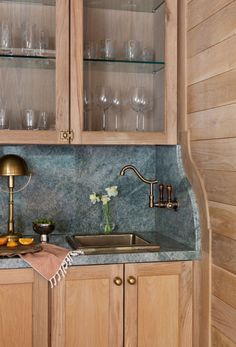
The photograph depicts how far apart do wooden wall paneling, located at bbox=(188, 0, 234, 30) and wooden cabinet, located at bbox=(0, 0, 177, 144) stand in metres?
0.12

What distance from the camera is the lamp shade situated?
230cm

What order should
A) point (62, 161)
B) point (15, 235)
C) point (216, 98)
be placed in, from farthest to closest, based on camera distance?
point (62, 161) → point (15, 235) → point (216, 98)

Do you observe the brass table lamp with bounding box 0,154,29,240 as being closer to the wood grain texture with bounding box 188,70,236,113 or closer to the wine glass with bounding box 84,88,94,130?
the wine glass with bounding box 84,88,94,130

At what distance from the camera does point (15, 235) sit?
89.2 inches

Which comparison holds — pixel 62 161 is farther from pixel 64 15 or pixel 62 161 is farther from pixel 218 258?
pixel 218 258

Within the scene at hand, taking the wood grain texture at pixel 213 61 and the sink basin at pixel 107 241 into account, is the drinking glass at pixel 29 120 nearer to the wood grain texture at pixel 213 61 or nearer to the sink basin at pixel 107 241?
the sink basin at pixel 107 241

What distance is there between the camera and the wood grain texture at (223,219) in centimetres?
185

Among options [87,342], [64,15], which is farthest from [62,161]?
[87,342]

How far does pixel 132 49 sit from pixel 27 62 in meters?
0.49

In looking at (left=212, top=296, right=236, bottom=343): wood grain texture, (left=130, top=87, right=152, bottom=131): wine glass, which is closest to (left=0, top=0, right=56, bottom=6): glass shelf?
(left=130, top=87, right=152, bottom=131): wine glass

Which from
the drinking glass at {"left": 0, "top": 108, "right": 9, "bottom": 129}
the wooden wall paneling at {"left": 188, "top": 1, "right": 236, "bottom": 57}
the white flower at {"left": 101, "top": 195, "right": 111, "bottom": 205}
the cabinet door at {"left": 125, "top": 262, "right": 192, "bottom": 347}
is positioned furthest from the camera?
the white flower at {"left": 101, "top": 195, "right": 111, "bottom": 205}

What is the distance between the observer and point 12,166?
2307mm

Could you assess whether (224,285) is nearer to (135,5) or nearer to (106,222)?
(106,222)

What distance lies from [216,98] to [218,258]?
2.09 feet
